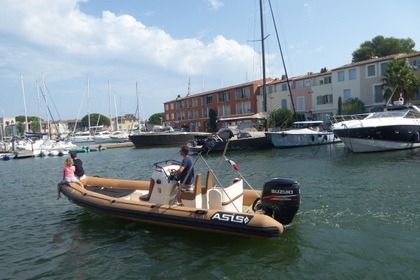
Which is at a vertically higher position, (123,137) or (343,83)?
(343,83)

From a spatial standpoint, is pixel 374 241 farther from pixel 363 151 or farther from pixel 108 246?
pixel 363 151

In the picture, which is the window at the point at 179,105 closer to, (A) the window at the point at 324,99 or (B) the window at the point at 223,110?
(B) the window at the point at 223,110

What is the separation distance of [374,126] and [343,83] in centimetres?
2194

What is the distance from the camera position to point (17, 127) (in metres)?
119

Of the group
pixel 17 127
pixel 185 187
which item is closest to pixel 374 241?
pixel 185 187

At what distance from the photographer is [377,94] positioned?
4191 cm

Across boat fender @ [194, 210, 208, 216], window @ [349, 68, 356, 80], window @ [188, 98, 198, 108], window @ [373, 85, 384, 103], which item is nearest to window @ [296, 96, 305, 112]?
window @ [349, 68, 356, 80]

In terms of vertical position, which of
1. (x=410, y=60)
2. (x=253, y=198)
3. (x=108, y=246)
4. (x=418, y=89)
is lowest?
(x=108, y=246)

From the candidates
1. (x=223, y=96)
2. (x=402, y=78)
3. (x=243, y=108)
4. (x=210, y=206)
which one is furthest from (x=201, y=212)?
(x=223, y=96)

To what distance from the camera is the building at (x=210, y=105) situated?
62.7m

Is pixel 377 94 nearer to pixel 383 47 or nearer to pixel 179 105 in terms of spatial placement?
pixel 383 47

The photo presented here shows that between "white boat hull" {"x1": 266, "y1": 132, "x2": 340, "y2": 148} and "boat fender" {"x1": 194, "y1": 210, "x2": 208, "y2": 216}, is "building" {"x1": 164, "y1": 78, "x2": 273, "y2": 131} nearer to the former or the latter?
"white boat hull" {"x1": 266, "y1": 132, "x2": 340, "y2": 148}

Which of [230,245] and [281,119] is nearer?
[230,245]

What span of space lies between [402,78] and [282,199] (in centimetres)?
3439
